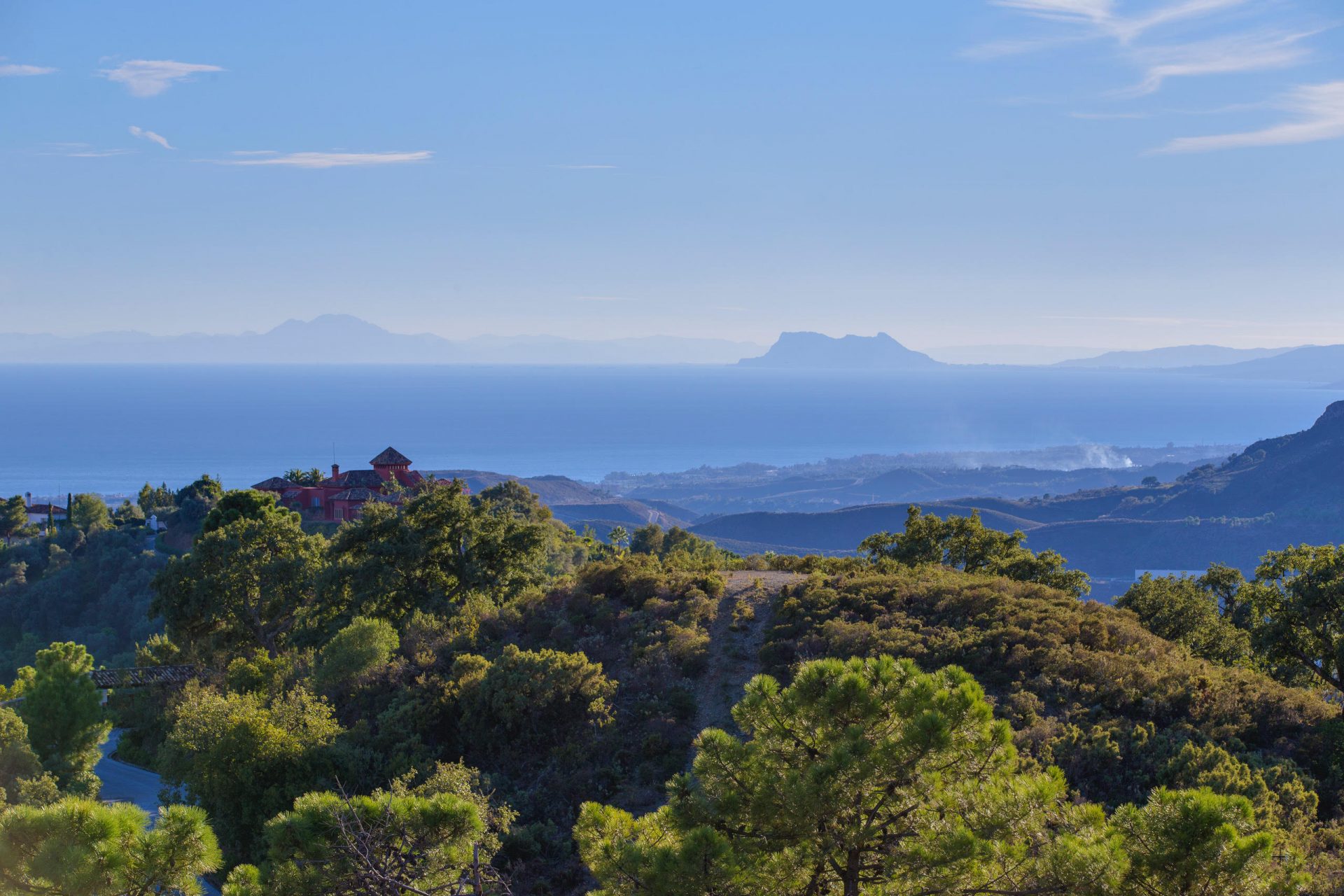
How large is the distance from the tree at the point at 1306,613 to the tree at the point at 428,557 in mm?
16483

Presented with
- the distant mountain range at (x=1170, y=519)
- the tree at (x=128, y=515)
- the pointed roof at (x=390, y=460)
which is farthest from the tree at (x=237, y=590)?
the distant mountain range at (x=1170, y=519)

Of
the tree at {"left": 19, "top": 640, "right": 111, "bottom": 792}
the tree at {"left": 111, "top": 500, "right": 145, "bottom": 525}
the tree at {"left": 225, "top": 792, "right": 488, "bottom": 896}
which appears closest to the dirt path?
the tree at {"left": 225, "top": 792, "right": 488, "bottom": 896}

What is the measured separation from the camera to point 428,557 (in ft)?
82.6

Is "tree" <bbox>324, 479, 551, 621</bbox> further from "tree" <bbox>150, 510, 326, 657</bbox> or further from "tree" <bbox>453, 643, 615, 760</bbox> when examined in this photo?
"tree" <bbox>453, 643, 615, 760</bbox>

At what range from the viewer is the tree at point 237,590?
2708 cm

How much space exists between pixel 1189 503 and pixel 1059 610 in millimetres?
99501

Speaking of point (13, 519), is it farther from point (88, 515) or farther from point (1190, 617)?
point (1190, 617)

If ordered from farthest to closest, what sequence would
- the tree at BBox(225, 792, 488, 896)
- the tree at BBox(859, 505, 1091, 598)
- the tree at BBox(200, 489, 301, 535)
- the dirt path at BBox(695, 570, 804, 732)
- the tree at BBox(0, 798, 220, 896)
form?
1. the tree at BBox(200, 489, 301, 535)
2. the tree at BBox(859, 505, 1091, 598)
3. the dirt path at BBox(695, 570, 804, 732)
4. the tree at BBox(225, 792, 488, 896)
5. the tree at BBox(0, 798, 220, 896)

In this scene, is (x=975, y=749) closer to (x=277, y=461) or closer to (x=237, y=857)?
(x=237, y=857)

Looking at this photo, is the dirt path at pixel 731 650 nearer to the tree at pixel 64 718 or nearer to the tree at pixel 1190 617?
the tree at pixel 1190 617

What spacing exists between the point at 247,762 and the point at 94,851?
31.1 ft

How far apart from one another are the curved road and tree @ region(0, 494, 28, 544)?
4144 cm

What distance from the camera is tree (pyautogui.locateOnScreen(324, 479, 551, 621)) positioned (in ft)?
80.8

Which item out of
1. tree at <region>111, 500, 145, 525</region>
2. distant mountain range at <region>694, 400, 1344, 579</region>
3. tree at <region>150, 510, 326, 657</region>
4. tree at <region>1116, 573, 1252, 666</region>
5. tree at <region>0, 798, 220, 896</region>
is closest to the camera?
tree at <region>0, 798, 220, 896</region>
